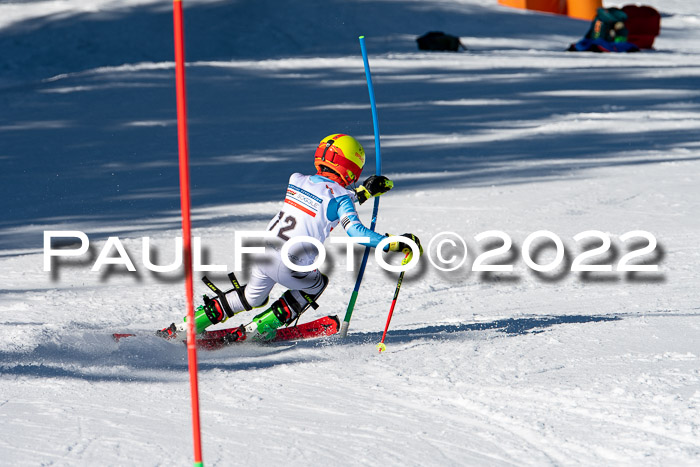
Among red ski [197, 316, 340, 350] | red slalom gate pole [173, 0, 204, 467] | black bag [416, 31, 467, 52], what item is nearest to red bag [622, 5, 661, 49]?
black bag [416, 31, 467, 52]

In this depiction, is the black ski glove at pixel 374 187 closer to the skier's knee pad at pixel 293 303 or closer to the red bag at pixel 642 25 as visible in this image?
the skier's knee pad at pixel 293 303

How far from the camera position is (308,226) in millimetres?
5559

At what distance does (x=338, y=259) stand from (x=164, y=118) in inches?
355

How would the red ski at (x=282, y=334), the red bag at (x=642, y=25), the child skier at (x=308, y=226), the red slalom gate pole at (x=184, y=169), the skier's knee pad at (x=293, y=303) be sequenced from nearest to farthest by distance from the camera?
the red slalom gate pole at (x=184, y=169) → the child skier at (x=308, y=226) → the skier's knee pad at (x=293, y=303) → the red ski at (x=282, y=334) → the red bag at (x=642, y=25)

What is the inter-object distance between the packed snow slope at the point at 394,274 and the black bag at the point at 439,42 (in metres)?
0.77

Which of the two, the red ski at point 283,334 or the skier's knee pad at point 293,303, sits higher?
the skier's knee pad at point 293,303

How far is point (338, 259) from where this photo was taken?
8727 millimetres

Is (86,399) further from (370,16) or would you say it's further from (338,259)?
(370,16)

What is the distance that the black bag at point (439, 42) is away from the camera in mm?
23891

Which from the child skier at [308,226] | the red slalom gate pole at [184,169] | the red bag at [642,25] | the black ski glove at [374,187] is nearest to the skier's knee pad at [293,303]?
the child skier at [308,226]

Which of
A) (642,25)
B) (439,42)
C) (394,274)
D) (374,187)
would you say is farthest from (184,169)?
(642,25)

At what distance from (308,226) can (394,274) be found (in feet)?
9.12

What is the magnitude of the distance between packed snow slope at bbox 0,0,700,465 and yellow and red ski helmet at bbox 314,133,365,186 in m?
1.03

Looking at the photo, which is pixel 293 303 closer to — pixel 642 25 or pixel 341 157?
pixel 341 157
